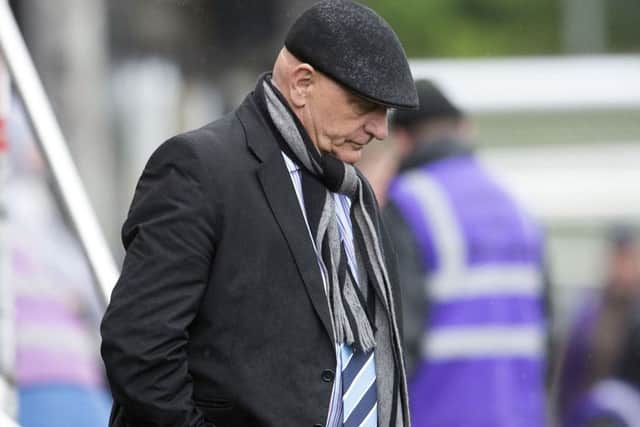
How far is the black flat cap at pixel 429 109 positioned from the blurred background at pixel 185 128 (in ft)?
1.49

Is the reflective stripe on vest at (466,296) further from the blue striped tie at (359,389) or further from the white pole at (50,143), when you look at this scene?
the blue striped tie at (359,389)

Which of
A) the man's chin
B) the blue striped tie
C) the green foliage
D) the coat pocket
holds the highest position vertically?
the green foliage

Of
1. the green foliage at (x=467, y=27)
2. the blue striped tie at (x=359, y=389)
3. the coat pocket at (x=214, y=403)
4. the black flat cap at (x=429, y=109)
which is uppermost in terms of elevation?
the green foliage at (x=467, y=27)

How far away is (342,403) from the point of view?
279 cm

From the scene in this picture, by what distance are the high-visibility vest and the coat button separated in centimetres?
202

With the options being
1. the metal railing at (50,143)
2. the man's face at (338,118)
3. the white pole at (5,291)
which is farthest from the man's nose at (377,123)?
the white pole at (5,291)

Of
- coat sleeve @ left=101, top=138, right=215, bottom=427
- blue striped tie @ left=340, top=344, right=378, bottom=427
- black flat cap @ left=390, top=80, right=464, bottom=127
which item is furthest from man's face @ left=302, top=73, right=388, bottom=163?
black flat cap @ left=390, top=80, right=464, bottom=127

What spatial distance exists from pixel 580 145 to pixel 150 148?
11.4ft

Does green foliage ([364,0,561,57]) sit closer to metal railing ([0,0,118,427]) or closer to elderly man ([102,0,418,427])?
metal railing ([0,0,118,427])

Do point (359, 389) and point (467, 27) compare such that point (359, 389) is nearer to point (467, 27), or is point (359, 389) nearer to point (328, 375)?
point (328, 375)

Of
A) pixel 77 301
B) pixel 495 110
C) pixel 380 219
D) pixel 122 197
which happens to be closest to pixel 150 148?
pixel 122 197

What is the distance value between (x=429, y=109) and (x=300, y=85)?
7.62 ft

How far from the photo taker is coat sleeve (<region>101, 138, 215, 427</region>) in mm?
2645

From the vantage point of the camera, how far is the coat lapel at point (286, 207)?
A: 273 cm
